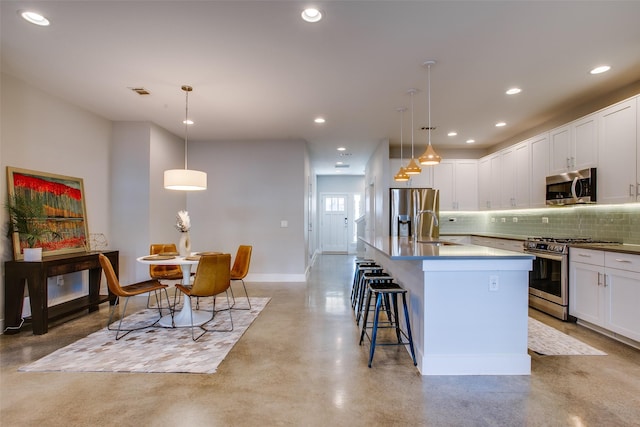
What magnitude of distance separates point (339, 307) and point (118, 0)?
3.78 m

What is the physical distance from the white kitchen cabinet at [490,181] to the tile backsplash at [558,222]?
324mm

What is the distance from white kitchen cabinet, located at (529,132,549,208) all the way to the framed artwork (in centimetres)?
643

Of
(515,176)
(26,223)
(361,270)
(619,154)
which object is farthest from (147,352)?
(515,176)

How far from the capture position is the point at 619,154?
11.1 feet

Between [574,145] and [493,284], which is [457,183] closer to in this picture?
[574,145]

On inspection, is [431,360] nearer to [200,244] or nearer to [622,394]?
[622,394]

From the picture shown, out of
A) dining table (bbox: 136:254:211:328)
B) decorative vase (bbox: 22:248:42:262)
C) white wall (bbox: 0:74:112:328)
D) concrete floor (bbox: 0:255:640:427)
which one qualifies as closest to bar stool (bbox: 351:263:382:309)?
concrete floor (bbox: 0:255:640:427)

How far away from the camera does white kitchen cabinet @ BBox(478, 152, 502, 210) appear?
5.87 m

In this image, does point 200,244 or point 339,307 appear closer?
point 339,307

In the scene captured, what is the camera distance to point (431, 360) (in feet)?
8.09

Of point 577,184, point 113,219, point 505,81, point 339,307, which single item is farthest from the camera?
point 113,219

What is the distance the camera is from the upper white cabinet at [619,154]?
323 centimetres

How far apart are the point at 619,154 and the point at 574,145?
0.70 m


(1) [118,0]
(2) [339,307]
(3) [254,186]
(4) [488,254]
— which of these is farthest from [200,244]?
(4) [488,254]
